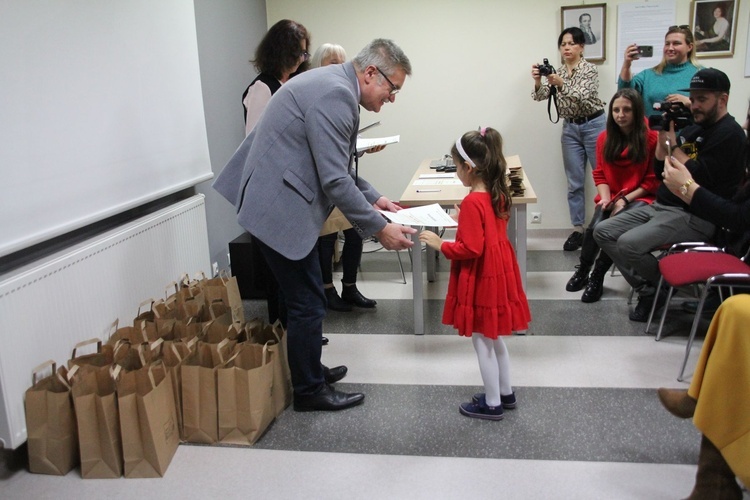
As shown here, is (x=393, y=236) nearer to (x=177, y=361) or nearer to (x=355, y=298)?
(x=177, y=361)

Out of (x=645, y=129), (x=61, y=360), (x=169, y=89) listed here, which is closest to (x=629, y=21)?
(x=645, y=129)

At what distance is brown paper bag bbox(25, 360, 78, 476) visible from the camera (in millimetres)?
1962

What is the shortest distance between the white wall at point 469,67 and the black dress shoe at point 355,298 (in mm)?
1857

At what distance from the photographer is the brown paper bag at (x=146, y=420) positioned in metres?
1.92

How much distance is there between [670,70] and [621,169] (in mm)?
979

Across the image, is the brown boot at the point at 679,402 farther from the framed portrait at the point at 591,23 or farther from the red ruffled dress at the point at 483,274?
the framed portrait at the point at 591,23

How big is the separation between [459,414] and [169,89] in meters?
2.03

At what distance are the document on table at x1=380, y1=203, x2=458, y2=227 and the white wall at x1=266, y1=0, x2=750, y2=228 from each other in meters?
2.69

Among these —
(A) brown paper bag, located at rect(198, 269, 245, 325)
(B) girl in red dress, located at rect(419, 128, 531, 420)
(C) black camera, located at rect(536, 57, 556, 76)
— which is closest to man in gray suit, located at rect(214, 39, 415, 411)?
(B) girl in red dress, located at rect(419, 128, 531, 420)

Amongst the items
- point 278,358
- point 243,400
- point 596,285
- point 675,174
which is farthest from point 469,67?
point 243,400

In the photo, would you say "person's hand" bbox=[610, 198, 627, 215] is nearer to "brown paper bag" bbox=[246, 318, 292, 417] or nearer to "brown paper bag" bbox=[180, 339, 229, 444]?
"brown paper bag" bbox=[246, 318, 292, 417]

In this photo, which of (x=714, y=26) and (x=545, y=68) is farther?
(x=714, y=26)

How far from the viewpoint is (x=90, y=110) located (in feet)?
7.68

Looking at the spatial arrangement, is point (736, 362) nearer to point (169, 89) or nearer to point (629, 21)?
point (169, 89)
